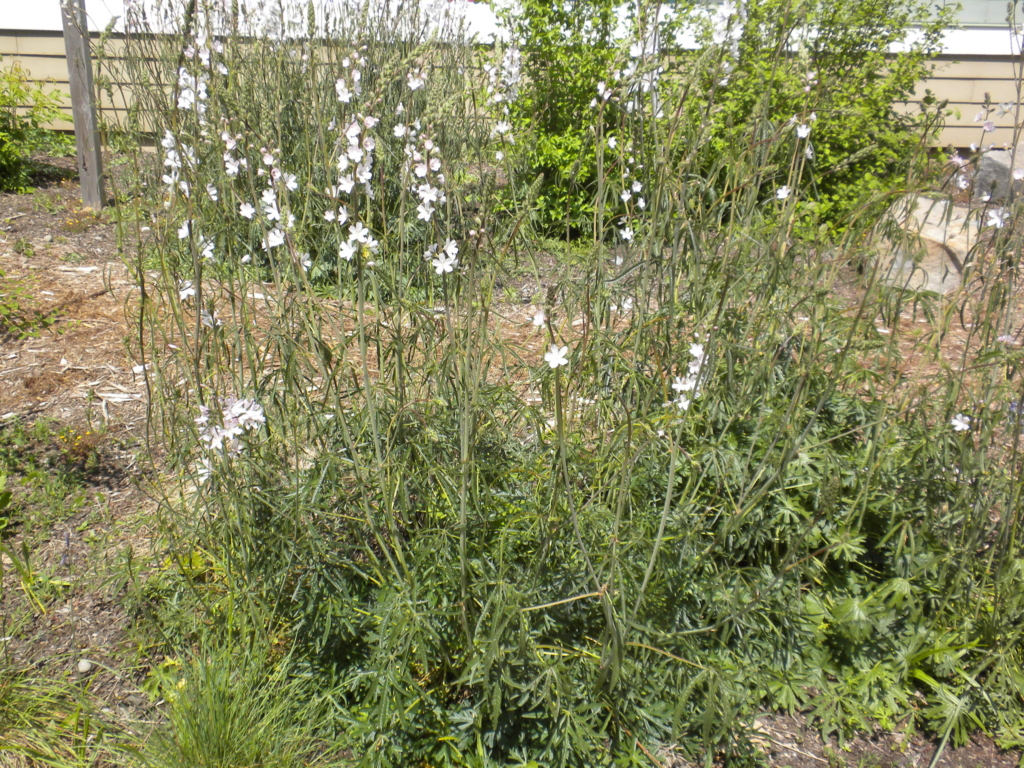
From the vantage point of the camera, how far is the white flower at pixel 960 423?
2.46m

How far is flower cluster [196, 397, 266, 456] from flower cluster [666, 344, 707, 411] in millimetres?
1094

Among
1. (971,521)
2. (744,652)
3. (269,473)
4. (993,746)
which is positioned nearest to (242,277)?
(269,473)

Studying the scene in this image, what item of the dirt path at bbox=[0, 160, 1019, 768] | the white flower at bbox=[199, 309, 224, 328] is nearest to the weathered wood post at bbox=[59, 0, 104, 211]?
the dirt path at bbox=[0, 160, 1019, 768]

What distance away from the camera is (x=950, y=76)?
9047mm

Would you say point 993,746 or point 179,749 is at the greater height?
point 179,749

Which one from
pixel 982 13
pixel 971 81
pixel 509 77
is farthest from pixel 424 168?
pixel 982 13

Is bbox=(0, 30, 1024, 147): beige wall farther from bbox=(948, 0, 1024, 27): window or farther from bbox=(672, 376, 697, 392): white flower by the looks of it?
bbox=(672, 376, 697, 392): white flower

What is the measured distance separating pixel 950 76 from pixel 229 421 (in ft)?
32.5

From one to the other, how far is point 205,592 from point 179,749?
0.56 m

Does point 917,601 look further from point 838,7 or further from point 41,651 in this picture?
point 838,7

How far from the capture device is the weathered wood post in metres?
5.48

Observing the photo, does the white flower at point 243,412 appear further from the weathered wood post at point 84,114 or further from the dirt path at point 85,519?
the weathered wood post at point 84,114

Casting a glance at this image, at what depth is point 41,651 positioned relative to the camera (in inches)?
92.2

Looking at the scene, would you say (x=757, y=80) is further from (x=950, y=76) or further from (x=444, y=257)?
(x=950, y=76)
